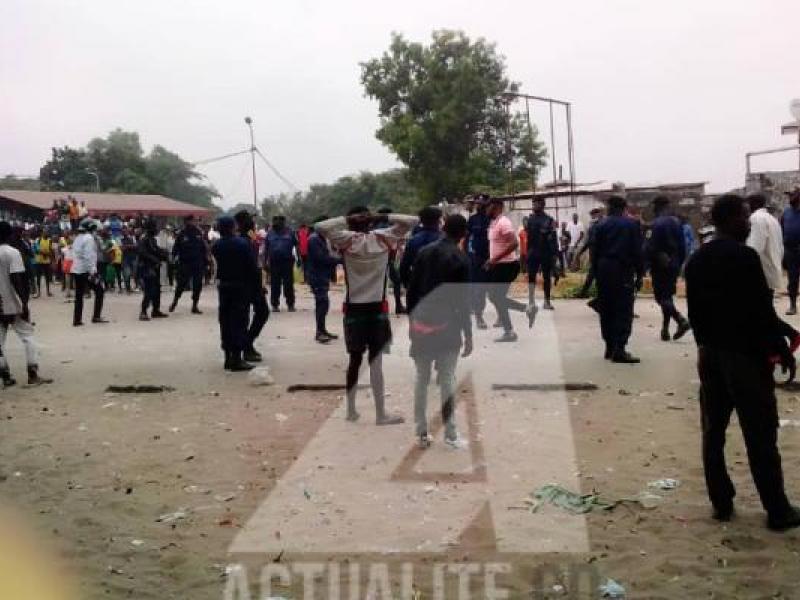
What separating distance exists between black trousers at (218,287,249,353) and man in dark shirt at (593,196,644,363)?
3.81 metres

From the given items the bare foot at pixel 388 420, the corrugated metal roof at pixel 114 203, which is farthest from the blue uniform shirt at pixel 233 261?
the corrugated metal roof at pixel 114 203

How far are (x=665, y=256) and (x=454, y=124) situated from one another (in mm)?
32260

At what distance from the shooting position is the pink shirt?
10.5m

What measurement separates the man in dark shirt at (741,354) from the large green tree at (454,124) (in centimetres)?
3633

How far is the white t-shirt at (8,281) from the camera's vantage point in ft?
28.7

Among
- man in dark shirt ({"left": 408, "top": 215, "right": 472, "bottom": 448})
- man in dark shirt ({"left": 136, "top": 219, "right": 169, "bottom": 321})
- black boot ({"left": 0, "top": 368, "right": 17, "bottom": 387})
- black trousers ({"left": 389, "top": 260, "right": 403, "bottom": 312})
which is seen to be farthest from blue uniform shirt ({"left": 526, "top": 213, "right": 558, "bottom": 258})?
black boot ({"left": 0, "top": 368, "right": 17, "bottom": 387})

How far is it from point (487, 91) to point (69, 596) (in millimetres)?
39693

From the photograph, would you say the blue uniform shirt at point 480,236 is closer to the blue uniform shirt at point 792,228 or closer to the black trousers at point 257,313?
the black trousers at point 257,313

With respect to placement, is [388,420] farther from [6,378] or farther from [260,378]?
[6,378]

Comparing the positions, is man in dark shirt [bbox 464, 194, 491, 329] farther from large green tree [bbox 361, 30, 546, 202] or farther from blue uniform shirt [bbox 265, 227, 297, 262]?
large green tree [bbox 361, 30, 546, 202]

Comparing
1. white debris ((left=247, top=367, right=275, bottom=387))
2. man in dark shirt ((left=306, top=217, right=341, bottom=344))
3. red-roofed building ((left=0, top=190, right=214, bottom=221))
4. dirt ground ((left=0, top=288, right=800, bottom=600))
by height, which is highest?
red-roofed building ((left=0, top=190, right=214, bottom=221))

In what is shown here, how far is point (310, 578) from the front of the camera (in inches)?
164

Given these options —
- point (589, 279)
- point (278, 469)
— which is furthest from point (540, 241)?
point (278, 469)

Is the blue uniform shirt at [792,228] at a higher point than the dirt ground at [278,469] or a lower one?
higher
